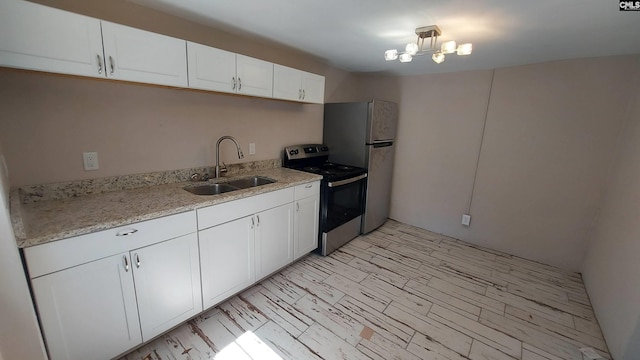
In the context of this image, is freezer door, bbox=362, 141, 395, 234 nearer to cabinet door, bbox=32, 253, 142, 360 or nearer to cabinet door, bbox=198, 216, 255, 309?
cabinet door, bbox=198, 216, 255, 309

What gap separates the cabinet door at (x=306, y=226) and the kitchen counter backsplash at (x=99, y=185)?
786 millimetres

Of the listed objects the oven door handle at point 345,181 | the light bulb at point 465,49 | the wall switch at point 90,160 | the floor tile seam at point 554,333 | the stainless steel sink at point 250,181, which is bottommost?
the floor tile seam at point 554,333

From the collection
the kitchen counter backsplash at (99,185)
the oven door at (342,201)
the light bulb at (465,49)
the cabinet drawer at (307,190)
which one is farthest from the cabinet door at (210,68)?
the light bulb at (465,49)

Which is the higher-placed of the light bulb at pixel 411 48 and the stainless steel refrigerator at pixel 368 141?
the light bulb at pixel 411 48

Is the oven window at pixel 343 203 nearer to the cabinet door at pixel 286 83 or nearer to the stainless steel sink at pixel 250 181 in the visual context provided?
the stainless steel sink at pixel 250 181

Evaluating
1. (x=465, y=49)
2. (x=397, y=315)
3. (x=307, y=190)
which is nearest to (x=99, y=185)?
(x=307, y=190)

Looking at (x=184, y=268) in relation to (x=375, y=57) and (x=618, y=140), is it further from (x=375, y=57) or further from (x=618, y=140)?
(x=618, y=140)

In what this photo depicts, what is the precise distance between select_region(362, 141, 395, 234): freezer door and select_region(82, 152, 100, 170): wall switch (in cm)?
247

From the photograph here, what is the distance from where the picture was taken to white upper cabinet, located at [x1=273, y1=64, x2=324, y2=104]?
90.4 inches

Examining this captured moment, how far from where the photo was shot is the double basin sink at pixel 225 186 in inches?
80.3

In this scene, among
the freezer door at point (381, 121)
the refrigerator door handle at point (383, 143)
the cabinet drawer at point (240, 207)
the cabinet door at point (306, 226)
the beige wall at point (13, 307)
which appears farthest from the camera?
the refrigerator door handle at point (383, 143)

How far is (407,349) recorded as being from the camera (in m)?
1.63

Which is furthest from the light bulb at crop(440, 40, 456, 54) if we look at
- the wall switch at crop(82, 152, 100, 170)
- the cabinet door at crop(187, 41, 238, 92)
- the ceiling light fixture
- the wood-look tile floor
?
the wall switch at crop(82, 152, 100, 170)

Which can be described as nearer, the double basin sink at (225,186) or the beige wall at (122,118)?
the beige wall at (122,118)
